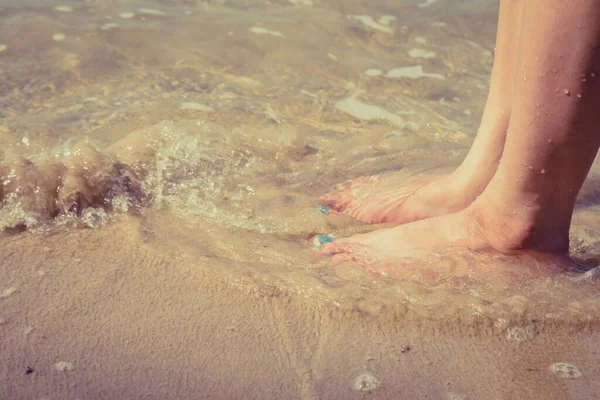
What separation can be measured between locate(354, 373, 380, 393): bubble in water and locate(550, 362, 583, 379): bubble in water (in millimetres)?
409

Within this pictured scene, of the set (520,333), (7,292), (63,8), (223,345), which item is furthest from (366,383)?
(63,8)

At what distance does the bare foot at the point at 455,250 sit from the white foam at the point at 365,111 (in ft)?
4.20

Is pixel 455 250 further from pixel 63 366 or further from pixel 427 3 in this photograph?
pixel 427 3

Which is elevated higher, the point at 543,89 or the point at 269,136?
the point at 543,89

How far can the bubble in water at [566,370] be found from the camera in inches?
56.1

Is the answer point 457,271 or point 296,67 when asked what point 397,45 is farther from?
point 457,271

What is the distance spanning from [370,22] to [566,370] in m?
3.38

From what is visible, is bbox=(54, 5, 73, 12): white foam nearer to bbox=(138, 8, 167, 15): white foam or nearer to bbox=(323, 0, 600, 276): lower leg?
bbox=(138, 8, 167, 15): white foam

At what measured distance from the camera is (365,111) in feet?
10.8

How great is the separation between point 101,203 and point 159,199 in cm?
20

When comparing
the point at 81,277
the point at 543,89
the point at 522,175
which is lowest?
the point at 81,277

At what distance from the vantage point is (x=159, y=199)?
2191mm

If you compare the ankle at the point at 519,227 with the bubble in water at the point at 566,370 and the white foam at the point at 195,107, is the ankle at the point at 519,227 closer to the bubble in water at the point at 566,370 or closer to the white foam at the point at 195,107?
the bubble in water at the point at 566,370

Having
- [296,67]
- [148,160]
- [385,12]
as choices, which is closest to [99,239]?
[148,160]
